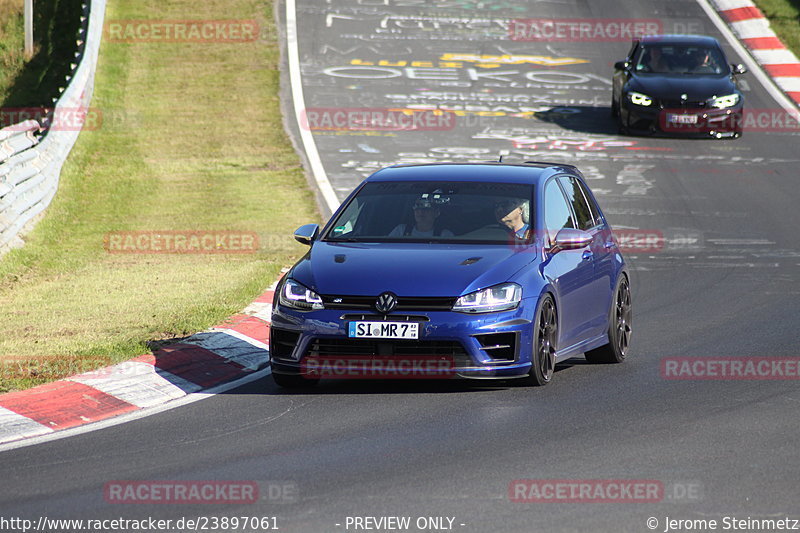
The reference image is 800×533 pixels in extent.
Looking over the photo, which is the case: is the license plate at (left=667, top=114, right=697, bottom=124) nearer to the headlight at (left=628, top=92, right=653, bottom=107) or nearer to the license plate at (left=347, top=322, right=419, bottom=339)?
the headlight at (left=628, top=92, right=653, bottom=107)

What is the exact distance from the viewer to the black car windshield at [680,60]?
89.8 ft

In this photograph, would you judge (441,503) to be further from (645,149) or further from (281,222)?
(645,149)

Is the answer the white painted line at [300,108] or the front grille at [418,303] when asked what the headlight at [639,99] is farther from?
the front grille at [418,303]

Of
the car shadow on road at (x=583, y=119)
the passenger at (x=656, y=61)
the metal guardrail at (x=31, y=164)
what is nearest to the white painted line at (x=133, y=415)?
the metal guardrail at (x=31, y=164)

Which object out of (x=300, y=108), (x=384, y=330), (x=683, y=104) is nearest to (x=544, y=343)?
(x=384, y=330)

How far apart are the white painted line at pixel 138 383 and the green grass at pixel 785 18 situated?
27024 mm

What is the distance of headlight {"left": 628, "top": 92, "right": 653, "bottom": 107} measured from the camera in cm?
2648

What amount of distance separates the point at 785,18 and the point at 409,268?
30296 millimetres

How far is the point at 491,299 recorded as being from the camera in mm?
9648

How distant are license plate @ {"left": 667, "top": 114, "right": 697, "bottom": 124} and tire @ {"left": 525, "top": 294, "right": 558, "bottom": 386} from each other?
16.8m

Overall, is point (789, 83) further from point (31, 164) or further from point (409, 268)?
point (409, 268)

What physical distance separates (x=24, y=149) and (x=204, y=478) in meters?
12.5

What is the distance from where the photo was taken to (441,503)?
682cm

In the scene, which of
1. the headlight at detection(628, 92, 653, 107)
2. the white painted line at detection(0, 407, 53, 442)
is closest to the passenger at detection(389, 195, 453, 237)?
the white painted line at detection(0, 407, 53, 442)
